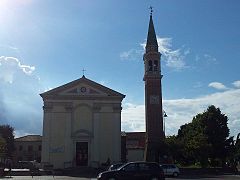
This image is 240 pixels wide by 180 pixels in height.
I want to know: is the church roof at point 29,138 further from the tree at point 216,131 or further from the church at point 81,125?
the tree at point 216,131

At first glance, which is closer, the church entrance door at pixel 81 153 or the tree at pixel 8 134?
the church entrance door at pixel 81 153

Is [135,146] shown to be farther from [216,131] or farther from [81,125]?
[81,125]

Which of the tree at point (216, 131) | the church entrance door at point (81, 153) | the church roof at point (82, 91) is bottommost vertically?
the church entrance door at point (81, 153)

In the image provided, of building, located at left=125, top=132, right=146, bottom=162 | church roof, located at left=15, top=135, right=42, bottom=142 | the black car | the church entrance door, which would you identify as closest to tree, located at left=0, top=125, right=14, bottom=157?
church roof, located at left=15, top=135, right=42, bottom=142

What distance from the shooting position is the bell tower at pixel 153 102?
208 ft

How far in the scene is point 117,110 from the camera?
6175cm

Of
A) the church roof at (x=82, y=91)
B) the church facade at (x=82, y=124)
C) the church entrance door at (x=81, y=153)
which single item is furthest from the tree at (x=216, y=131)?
the church entrance door at (x=81, y=153)

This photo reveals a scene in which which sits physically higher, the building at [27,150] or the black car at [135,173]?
the building at [27,150]

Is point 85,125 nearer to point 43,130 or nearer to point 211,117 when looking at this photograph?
point 43,130

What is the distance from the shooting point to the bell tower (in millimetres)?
63541

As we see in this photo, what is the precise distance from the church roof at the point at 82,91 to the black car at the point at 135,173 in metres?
34.5

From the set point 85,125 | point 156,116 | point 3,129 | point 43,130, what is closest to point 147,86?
point 156,116

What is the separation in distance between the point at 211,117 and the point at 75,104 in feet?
79.1

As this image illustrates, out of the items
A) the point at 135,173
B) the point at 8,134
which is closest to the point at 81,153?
the point at 8,134
